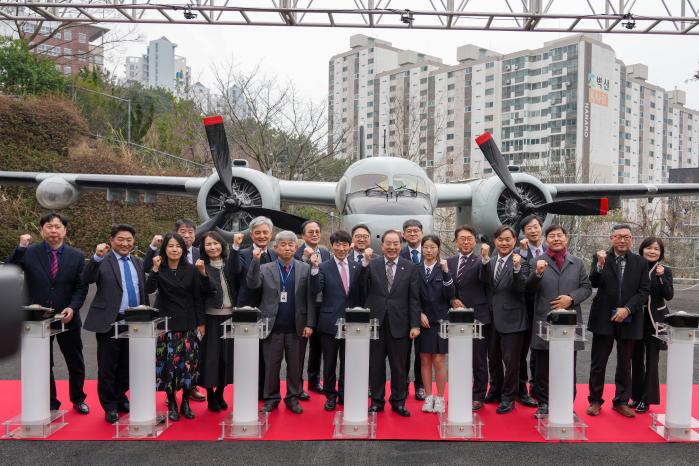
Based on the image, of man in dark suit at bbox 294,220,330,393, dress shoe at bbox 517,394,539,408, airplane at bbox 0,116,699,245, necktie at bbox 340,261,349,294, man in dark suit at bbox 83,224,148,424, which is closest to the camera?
man in dark suit at bbox 83,224,148,424

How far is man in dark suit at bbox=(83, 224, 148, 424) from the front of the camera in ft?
15.8

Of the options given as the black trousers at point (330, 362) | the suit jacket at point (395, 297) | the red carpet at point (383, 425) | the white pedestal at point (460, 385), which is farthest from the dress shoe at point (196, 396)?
the white pedestal at point (460, 385)

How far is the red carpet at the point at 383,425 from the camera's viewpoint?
14.6 feet

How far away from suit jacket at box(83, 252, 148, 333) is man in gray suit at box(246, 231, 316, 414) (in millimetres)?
1246

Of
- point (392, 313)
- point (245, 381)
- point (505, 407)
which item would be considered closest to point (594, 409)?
point (505, 407)

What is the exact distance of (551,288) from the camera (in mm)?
4973

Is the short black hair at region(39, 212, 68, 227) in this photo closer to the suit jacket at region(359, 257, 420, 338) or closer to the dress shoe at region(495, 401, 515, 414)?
the suit jacket at region(359, 257, 420, 338)

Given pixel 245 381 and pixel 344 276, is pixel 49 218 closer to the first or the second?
pixel 245 381

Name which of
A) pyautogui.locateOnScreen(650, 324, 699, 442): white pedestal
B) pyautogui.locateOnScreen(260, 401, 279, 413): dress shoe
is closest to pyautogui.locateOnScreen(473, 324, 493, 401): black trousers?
pyautogui.locateOnScreen(650, 324, 699, 442): white pedestal

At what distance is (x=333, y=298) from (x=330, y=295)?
0.13 feet

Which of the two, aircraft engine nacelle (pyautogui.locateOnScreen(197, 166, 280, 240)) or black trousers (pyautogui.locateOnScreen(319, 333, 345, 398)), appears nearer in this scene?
black trousers (pyautogui.locateOnScreen(319, 333, 345, 398))

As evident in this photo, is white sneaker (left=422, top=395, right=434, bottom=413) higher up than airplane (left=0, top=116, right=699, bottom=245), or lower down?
lower down

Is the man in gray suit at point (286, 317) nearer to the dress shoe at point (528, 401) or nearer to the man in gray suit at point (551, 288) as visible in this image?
the man in gray suit at point (551, 288)

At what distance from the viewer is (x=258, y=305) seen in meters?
5.10
